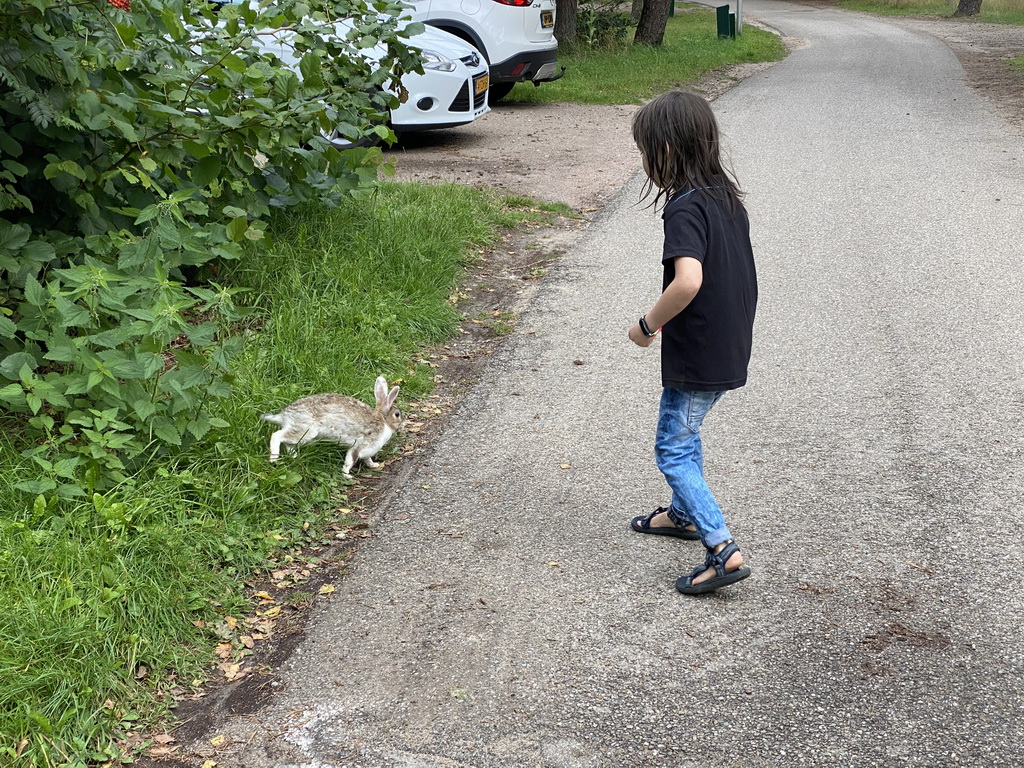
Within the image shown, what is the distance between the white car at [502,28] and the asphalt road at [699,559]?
712 cm

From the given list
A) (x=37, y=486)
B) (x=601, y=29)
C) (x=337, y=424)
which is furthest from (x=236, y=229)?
(x=601, y=29)

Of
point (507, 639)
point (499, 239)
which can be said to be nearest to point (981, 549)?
point (507, 639)

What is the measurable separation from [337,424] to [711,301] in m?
1.89

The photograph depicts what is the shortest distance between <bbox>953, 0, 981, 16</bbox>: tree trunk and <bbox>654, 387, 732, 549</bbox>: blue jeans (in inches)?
1413

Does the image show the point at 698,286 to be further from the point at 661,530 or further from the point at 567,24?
the point at 567,24

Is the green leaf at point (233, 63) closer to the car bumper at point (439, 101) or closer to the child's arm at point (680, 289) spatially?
the child's arm at point (680, 289)

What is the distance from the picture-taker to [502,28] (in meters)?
13.4

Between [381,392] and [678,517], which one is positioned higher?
[381,392]

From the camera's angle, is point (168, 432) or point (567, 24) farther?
point (567, 24)

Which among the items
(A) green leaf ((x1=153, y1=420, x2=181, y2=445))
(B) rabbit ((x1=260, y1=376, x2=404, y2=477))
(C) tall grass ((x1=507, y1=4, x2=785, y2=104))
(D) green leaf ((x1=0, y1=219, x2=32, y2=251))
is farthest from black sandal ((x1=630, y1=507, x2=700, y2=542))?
(C) tall grass ((x1=507, y1=4, x2=785, y2=104))

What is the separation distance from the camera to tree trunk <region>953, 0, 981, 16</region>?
33531mm

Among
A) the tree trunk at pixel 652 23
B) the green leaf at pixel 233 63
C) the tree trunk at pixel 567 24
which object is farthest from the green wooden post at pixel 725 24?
the green leaf at pixel 233 63

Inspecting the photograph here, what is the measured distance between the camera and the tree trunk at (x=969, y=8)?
33.5 meters

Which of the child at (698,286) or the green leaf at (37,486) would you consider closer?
the child at (698,286)
